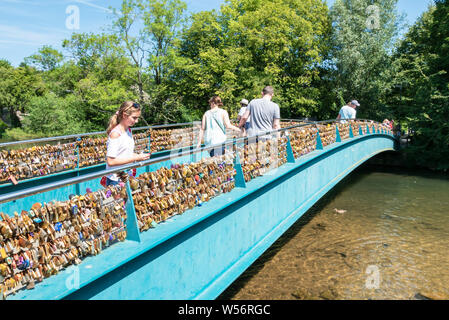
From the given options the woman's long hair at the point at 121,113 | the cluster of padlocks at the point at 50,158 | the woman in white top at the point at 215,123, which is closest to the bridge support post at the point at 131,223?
the woman's long hair at the point at 121,113

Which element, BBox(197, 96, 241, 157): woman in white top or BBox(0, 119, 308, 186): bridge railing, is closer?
BBox(197, 96, 241, 157): woman in white top

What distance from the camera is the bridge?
280 cm

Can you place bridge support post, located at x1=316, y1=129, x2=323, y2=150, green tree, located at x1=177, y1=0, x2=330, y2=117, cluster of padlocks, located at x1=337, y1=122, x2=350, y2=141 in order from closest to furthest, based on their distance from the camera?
bridge support post, located at x1=316, y1=129, x2=323, y2=150 < cluster of padlocks, located at x1=337, y1=122, x2=350, y2=141 < green tree, located at x1=177, y1=0, x2=330, y2=117

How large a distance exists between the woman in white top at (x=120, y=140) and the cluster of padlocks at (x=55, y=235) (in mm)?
380

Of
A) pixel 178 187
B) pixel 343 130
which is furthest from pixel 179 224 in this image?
pixel 343 130

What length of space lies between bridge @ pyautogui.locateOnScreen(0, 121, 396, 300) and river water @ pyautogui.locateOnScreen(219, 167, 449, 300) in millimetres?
1149

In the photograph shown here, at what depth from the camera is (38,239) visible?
2.65 meters

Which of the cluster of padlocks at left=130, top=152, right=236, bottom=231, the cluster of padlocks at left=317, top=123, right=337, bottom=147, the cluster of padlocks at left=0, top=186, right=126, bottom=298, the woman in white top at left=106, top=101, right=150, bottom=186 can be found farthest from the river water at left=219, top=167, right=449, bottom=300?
the cluster of padlocks at left=0, top=186, right=126, bottom=298

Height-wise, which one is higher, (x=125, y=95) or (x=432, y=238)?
(x=125, y=95)

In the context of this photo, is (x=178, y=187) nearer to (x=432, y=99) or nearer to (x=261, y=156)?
(x=261, y=156)

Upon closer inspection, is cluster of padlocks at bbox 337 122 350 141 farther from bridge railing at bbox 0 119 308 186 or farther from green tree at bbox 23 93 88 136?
green tree at bbox 23 93 88 136

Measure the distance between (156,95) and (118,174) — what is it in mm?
30574
